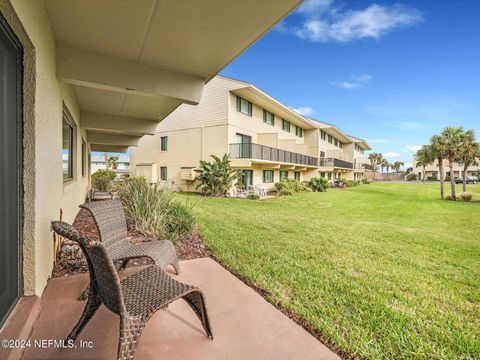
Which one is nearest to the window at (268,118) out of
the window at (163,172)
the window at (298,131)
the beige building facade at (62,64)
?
the window at (298,131)

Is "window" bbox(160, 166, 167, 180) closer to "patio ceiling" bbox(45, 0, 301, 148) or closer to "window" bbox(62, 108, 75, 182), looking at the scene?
"window" bbox(62, 108, 75, 182)

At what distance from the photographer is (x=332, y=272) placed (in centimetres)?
420

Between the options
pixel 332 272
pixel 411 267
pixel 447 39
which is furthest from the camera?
A: pixel 447 39

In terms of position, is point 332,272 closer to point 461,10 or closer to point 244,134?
point 461,10

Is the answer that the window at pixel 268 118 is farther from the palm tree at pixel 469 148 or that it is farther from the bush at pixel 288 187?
the palm tree at pixel 469 148

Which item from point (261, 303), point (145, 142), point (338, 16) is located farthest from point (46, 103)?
point (145, 142)

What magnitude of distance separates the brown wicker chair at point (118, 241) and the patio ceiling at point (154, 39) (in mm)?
2074

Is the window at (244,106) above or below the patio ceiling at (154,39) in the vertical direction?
above

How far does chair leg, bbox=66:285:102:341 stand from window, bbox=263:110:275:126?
20.8m

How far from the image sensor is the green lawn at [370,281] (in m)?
2.49

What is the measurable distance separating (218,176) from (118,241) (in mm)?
13268

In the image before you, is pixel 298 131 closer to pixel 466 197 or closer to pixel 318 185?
pixel 318 185

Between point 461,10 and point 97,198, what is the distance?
1801 centimetres

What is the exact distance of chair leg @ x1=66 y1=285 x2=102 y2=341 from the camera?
6.86 feet
